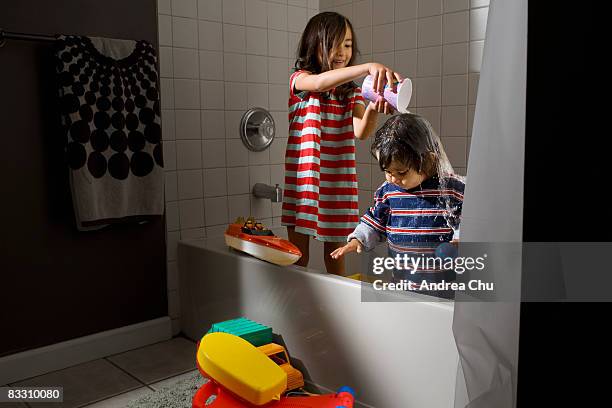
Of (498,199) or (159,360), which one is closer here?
(498,199)

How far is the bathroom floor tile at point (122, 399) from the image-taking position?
1742mm

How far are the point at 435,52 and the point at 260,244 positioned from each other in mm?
1073

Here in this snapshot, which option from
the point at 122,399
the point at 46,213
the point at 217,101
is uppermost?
the point at 217,101

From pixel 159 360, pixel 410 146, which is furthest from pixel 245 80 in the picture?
pixel 159 360

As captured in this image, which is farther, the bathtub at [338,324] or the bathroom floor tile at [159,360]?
the bathroom floor tile at [159,360]

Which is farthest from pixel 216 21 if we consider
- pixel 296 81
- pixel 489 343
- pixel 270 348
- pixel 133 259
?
pixel 489 343

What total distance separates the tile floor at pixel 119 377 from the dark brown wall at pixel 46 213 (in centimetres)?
12

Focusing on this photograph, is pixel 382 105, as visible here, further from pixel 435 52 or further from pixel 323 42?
pixel 435 52

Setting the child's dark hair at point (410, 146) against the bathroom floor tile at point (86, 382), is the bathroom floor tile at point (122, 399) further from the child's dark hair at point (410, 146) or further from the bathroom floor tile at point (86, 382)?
the child's dark hair at point (410, 146)

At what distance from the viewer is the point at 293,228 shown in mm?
2131

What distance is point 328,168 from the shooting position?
2049mm

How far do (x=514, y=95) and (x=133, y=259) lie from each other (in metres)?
1.56

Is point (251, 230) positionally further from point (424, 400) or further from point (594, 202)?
point (594, 202)

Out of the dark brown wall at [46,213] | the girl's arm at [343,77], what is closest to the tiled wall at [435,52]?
the girl's arm at [343,77]
